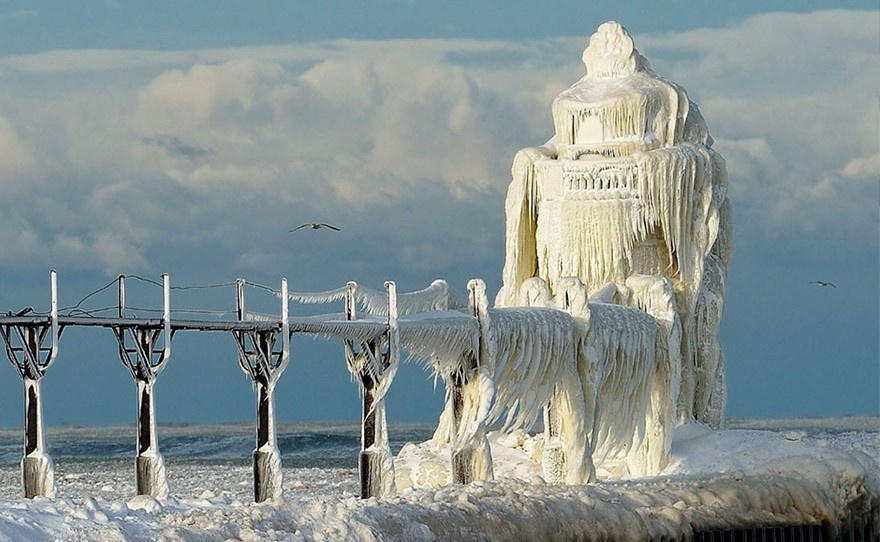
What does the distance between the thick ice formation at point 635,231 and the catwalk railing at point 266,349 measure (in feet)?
15.0

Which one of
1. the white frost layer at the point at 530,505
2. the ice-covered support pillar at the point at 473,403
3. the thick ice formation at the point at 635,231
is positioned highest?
the thick ice formation at the point at 635,231

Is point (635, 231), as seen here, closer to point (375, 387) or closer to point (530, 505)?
point (375, 387)

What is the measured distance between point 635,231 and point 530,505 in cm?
902

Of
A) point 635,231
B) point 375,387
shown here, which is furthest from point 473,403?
point 635,231

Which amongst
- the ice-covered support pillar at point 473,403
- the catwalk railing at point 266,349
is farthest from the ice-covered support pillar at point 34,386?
the ice-covered support pillar at point 473,403

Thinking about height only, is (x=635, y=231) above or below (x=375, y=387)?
above

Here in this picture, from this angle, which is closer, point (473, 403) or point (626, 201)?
Result: point (473, 403)

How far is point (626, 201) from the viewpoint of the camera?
94.4 ft

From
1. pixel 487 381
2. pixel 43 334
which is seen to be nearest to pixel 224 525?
pixel 43 334

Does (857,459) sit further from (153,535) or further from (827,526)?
(153,535)

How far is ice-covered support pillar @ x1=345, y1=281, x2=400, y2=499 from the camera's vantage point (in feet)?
72.3

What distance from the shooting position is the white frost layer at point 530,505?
16422 mm

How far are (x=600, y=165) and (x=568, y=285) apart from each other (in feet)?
11.7

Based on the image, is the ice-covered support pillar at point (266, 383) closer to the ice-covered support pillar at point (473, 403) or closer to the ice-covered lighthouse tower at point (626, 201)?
the ice-covered support pillar at point (473, 403)
